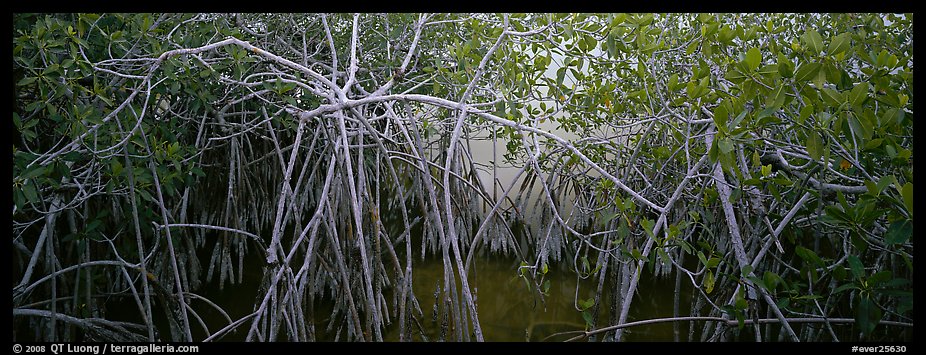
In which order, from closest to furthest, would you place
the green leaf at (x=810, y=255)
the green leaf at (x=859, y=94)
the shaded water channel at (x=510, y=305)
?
the green leaf at (x=859, y=94), the green leaf at (x=810, y=255), the shaded water channel at (x=510, y=305)

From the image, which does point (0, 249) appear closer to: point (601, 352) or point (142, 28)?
point (142, 28)

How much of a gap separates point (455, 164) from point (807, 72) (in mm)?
1997

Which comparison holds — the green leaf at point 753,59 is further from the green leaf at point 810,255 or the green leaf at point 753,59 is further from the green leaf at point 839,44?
the green leaf at point 810,255

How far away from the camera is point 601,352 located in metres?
1.66

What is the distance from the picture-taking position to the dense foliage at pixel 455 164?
1325mm

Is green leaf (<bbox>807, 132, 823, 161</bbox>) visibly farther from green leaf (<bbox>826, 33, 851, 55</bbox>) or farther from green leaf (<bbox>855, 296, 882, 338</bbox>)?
green leaf (<bbox>855, 296, 882, 338</bbox>)

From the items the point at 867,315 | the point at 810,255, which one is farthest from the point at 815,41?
the point at 867,315

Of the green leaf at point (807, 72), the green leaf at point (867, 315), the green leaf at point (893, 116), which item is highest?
the green leaf at point (807, 72)

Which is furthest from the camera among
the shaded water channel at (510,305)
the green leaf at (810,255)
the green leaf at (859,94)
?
the shaded water channel at (510,305)

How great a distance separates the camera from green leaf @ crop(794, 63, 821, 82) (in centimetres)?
119

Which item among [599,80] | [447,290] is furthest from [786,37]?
[447,290]

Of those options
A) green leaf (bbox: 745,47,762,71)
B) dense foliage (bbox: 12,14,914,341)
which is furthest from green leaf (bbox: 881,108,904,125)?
green leaf (bbox: 745,47,762,71)

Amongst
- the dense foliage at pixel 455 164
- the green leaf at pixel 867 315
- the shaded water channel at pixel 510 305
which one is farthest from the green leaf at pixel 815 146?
the shaded water channel at pixel 510 305

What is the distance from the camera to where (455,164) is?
3.03m
